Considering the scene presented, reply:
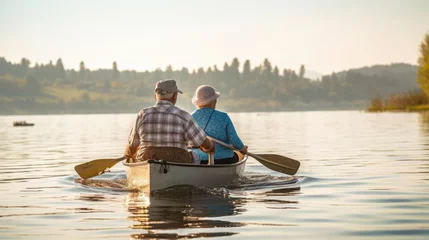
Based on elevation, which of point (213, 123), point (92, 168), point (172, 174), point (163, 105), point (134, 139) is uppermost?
point (163, 105)

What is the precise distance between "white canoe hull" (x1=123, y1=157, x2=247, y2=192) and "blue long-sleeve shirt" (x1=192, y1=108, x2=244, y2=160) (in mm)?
701

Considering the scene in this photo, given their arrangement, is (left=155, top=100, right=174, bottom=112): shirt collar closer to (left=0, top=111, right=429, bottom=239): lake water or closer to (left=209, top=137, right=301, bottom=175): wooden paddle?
(left=0, top=111, right=429, bottom=239): lake water

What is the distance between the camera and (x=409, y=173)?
17.0 metres

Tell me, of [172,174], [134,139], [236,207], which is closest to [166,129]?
[172,174]

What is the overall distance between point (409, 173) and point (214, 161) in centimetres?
484

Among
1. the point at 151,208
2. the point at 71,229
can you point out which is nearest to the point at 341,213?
the point at 151,208

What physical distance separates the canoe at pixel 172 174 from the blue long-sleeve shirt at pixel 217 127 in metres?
0.66

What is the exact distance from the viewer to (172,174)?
13000 mm

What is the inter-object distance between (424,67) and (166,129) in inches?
3271

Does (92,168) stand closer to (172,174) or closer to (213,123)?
(213,123)

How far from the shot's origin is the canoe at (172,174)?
12.8 m

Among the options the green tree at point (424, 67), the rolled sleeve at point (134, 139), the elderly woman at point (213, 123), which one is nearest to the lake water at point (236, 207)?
the elderly woman at point (213, 123)

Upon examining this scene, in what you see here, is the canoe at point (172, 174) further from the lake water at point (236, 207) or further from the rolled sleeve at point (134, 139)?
the rolled sleeve at point (134, 139)

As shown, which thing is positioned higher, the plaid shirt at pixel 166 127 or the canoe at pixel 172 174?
the plaid shirt at pixel 166 127
